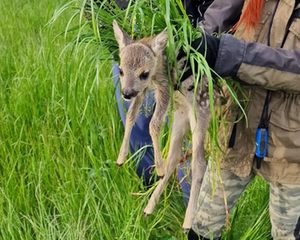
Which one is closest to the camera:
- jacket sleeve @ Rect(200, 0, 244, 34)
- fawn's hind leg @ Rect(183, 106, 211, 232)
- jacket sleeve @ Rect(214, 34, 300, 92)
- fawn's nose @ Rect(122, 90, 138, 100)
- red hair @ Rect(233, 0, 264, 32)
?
fawn's nose @ Rect(122, 90, 138, 100)

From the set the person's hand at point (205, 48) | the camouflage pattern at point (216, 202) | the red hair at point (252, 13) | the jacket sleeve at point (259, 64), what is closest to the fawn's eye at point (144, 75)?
the person's hand at point (205, 48)

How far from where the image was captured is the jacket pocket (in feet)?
4.76

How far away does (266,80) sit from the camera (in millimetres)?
1363

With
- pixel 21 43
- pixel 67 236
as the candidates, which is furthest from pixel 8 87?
pixel 67 236

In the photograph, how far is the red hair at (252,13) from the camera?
1.40m

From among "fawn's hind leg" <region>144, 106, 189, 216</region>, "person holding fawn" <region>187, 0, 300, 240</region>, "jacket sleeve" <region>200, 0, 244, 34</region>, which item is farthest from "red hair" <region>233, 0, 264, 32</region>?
"fawn's hind leg" <region>144, 106, 189, 216</region>

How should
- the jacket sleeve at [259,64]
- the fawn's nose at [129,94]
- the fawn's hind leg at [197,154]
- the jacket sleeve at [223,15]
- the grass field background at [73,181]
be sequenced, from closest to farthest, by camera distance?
the fawn's nose at [129,94] < the fawn's hind leg at [197,154] < the jacket sleeve at [259,64] < the jacket sleeve at [223,15] < the grass field background at [73,181]

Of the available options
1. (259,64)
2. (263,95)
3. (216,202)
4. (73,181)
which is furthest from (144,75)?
(73,181)

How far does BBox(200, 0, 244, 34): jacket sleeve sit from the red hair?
11cm

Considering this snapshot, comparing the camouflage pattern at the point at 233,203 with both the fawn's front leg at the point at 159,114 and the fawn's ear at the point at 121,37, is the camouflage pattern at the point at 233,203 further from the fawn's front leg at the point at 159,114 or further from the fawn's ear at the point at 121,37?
the fawn's ear at the point at 121,37

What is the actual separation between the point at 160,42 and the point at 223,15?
1.76 feet

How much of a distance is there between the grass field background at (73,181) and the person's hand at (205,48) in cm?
45

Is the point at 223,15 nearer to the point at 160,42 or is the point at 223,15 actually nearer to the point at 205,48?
the point at 205,48

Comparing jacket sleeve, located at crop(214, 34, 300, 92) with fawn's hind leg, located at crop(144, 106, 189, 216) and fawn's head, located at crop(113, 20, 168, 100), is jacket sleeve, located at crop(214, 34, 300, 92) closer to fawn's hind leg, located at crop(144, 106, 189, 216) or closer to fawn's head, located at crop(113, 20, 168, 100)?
fawn's hind leg, located at crop(144, 106, 189, 216)
